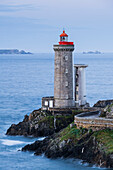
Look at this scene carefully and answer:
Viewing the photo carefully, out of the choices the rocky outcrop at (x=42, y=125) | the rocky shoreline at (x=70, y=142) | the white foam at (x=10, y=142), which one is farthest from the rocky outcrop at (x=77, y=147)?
the rocky outcrop at (x=42, y=125)

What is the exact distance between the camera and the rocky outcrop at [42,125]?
58.9 meters

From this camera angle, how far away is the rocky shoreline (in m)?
45.8

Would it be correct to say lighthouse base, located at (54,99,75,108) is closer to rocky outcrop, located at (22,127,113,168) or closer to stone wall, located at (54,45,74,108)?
stone wall, located at (54,45,74,108)

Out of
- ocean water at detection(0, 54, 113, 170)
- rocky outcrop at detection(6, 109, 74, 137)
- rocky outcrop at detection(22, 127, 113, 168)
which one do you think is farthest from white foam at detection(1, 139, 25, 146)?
rocky outcrop at detection(22, 127, 113, 168)

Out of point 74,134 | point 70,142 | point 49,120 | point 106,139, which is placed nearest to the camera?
point 106,139

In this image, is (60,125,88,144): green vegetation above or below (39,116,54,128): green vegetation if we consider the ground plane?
below

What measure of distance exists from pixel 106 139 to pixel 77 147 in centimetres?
258

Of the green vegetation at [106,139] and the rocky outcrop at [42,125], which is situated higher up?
the rocky outcrop at [42,125]

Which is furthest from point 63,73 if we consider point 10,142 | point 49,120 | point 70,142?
point 70,142

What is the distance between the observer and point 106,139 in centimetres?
4709

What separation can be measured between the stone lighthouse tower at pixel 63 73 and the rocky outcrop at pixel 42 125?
10.1 feet

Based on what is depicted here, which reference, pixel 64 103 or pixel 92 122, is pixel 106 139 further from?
pixel 64 103

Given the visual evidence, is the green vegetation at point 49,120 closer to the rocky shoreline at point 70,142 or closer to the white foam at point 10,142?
the rocky shoreline at point 70,142

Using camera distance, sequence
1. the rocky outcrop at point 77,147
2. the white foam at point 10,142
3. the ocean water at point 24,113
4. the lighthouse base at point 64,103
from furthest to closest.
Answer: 1. the lighthouse base at point 64,103
2. the white foam at point 10,142
3. the ocean water at point 24,113
4. the rocky outcrop at point 77,147
